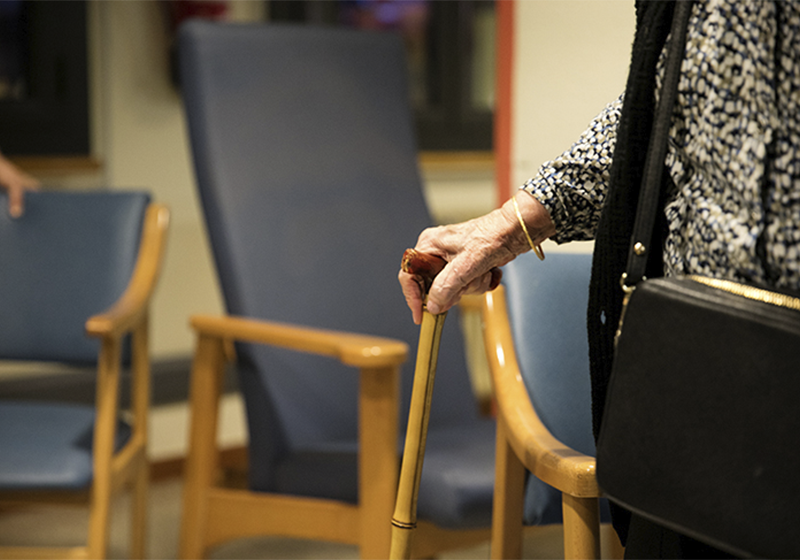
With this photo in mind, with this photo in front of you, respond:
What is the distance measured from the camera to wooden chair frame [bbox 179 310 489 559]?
139 centimetres

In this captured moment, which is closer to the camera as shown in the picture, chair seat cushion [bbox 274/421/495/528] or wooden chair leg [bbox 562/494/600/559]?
wooden chair leg [bbox 562/494/600/559]

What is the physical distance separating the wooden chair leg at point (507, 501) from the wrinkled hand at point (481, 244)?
289 millimetres

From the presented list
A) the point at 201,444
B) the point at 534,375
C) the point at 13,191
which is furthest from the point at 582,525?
the point at 13,191

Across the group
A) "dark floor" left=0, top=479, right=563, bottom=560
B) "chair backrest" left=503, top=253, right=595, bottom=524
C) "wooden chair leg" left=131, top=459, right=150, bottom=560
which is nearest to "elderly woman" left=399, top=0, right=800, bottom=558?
"chair backrest" left=503, top=253, right=595, bottom=524

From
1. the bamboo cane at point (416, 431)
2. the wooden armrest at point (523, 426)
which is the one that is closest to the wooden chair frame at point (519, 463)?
the wooden armrest at point (523, 426)

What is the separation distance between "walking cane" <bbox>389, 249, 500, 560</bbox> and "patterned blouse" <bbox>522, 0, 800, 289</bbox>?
0.24 metres

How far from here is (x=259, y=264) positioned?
1732 millimetres

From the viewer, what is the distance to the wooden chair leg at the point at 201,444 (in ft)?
5.20

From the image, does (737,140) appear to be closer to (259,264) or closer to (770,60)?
(770,60)

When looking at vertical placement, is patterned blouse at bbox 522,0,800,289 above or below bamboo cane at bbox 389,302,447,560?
above

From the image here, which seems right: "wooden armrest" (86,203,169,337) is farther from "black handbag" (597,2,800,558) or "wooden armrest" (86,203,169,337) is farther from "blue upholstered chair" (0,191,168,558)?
"black handbag" (597,2,800,558)

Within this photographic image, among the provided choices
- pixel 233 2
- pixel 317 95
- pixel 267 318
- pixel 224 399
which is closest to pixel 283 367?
pixel 267 318

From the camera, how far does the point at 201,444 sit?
1604 mm

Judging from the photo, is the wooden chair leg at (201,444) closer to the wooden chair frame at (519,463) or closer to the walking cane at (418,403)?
the wooden chair frame at (519,463)
